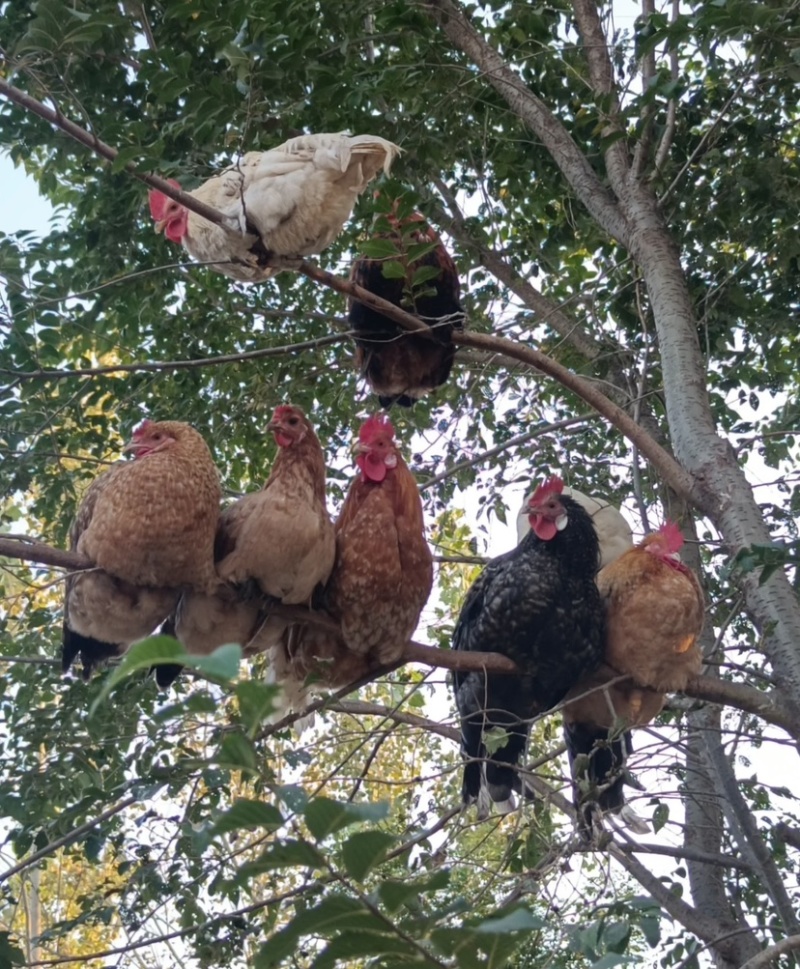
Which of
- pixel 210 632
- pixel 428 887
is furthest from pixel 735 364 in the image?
pixel 428 887

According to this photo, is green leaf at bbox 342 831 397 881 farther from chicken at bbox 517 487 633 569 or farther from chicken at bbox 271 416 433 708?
chicken at bbox 517 487 633 569

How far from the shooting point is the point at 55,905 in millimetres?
8930

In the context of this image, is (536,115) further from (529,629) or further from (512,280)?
(529,629)

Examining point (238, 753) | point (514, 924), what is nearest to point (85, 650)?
point (238, 753)

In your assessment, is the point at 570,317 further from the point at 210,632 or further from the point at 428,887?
the point at 428,887

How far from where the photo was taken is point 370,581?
2.70m

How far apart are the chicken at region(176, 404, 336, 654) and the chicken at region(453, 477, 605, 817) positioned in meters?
0.58

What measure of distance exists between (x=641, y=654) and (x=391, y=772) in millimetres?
4986

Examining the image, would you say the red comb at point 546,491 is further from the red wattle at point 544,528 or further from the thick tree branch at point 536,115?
the thick tree branch at point 536,115

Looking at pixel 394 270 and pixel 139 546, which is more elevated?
pixel 394 270

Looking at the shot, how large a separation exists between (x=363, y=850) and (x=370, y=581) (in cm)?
187

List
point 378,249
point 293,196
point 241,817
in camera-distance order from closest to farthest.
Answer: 1. point 241,817
2. point 378,249
3. point 293,196

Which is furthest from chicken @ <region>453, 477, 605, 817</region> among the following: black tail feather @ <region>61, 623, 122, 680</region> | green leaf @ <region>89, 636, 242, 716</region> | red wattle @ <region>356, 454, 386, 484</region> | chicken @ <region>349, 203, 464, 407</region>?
green leaf @ <region>89, 636, 242, 716</region>

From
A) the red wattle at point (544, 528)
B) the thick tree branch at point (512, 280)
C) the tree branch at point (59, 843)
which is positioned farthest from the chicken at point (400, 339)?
the tree branch at point (59, 843)
